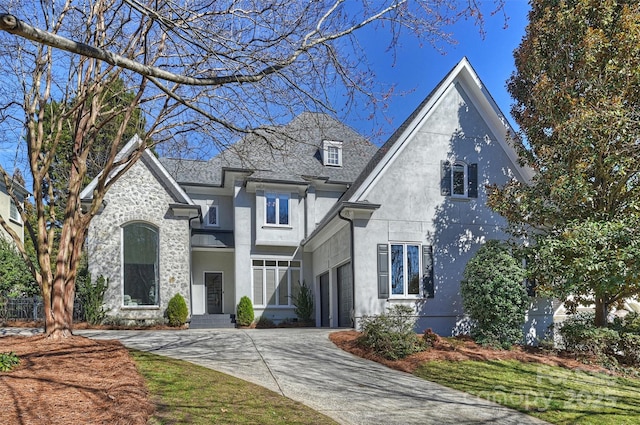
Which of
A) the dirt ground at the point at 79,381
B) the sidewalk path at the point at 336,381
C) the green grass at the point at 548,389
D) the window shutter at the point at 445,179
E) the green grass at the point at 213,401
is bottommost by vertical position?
the green grass at the point at 548,389

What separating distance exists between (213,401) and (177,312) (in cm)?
1192

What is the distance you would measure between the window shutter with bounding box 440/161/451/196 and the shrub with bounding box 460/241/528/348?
11.3ft

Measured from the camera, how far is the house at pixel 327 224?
15.2 metres

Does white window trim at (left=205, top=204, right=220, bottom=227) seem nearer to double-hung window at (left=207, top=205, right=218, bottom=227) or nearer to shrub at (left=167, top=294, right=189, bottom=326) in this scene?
double-hung window at (left=207, top=205, right=218, bottom=227)

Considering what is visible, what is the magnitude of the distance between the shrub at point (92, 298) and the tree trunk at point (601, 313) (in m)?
15.5

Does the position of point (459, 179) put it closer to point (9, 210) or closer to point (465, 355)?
point (465, 355)

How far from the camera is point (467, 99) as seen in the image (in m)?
16.5

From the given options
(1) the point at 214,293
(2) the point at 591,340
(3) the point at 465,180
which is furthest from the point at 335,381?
(1) the point at 214,293

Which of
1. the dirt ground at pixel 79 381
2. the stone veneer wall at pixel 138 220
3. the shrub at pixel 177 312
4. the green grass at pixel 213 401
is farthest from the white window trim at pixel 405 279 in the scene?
the stone veneer wall at pixel 138 220

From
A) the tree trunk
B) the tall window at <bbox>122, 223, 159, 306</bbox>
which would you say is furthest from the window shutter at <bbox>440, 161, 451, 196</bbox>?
the tall window at <bbox>122, 223, 159, 306</bbox>

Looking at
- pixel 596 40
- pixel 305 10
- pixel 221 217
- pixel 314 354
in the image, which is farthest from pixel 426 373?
pixel 221 217

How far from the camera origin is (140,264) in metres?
18.5

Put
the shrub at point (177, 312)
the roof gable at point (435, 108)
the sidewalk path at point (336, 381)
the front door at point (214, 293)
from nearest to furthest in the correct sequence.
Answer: the sidewalk path at point (336, 381), the roof gable at point (435, 108), the shrub at point (177, 312), the front door at point (214, 293)

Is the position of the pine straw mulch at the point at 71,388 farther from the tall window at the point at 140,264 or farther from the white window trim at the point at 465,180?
the white window trim at the point at 465,180
